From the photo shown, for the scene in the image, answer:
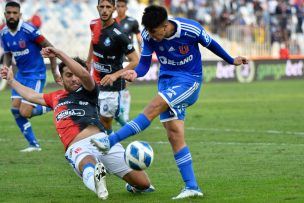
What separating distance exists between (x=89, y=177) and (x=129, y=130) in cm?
67

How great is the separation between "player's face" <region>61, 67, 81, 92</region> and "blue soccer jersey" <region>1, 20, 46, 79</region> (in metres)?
5.01

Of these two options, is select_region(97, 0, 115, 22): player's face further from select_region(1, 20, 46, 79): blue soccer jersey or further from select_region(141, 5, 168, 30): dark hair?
select_region(141, 5, 168, 30): dark hair

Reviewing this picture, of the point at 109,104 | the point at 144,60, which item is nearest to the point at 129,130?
the point at 144,60

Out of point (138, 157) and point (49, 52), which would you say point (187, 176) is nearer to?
point (138, 157)

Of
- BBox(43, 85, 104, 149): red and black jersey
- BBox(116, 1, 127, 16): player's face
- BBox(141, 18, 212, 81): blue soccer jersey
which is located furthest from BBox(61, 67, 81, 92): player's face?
BBox(116, 1, 127, 16): player's face

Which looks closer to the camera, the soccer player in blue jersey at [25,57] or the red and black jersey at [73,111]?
the red and black jersey at [73,111]

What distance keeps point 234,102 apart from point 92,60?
38.2ft

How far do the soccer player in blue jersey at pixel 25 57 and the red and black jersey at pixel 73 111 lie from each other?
15.5 ft

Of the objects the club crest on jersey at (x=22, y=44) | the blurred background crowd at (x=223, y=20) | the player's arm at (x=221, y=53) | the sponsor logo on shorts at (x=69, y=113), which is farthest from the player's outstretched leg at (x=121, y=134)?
the blurred background crowd at (x=223, y=20)

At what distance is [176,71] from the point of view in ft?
31.8

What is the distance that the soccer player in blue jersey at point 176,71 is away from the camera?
9250 millimetres

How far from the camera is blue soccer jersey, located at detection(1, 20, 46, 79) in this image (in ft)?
48.8

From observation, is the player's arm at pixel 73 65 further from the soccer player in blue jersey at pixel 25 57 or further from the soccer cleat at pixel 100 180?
the soccer player in blue jersey at pixel 25 57

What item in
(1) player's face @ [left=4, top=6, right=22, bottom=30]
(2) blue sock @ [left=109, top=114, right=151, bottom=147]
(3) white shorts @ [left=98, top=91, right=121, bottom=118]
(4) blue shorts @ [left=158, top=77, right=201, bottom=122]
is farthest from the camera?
(1) player's face @ [left=4, top=6, right=22, bottom=30]
